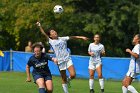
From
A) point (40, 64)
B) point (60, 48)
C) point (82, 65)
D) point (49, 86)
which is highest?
point (60, 48)

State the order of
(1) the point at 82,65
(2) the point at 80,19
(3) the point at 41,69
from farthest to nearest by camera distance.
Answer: (2) the point at 80,19 → (1) the point at 82,65 → (3) the point at 41,69

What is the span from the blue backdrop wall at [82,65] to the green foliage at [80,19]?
434cm

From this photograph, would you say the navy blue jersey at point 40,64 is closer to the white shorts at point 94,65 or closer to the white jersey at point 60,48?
the white jersey at point 60,48

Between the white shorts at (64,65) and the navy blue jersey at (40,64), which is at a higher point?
the navy blue jersey at (40,64)

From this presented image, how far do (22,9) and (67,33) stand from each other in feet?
12.4

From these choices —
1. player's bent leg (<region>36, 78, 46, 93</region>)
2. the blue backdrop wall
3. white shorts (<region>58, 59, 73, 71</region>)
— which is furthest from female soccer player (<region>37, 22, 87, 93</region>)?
the blue backdrop wall

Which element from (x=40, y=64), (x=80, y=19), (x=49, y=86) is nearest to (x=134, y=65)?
(x=49, y=86)

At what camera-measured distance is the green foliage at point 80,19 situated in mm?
38344

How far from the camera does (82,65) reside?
98.3 ft

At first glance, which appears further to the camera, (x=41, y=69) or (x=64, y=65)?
(x=64, y=65)

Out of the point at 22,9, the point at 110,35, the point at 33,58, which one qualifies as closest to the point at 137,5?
the point at 110,35

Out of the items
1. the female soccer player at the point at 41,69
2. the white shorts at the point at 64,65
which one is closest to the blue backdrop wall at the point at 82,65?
the white shorts at the point at 64,65

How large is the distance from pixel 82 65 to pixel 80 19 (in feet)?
31.3

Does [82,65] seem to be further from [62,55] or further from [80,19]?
[62,55]
